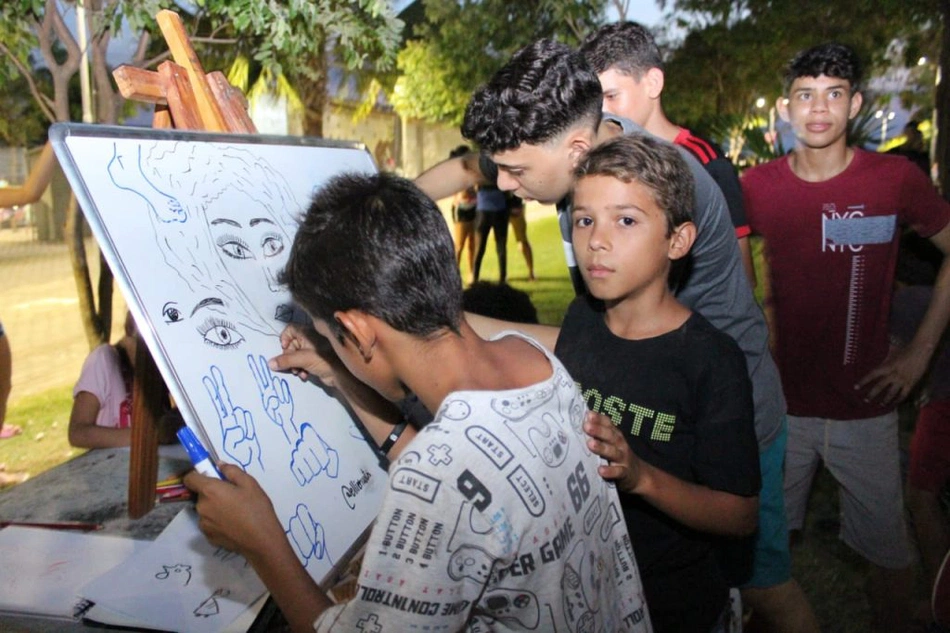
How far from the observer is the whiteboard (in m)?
1.65

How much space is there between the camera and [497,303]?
2.65 meters

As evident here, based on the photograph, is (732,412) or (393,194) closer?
(393,194)

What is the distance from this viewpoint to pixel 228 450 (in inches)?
65.9

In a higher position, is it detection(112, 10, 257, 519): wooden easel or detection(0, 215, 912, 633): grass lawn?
detection(112, 10, 257, 519): wooden easel

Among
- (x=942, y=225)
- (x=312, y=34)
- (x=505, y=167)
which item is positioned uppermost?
(x=312, y=34)

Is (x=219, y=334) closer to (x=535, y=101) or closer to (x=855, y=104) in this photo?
(x=535, y=101)

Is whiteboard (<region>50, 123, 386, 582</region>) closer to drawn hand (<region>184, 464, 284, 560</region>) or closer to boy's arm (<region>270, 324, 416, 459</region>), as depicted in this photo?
boy's arm (<region>270, 324, 416, 459</region>)

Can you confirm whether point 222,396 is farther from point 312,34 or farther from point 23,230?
point 23,230

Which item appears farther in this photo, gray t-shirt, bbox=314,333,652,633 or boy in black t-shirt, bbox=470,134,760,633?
boy in black t-shirt, bbox=470,134,760,633

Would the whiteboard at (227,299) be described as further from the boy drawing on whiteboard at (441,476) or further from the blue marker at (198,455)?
the boy drawing on whiteboard at (441,476)

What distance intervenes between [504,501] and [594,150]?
93cm

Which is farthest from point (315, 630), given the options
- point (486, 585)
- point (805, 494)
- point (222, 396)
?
point (805, 494)

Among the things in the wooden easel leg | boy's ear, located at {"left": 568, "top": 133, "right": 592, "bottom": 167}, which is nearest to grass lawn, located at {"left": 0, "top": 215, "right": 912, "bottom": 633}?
boy's ear, located at {"left": 568, "top": 133, "right": 592, "bottom": 167}

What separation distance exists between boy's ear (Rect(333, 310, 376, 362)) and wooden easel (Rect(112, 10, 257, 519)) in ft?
3.68
